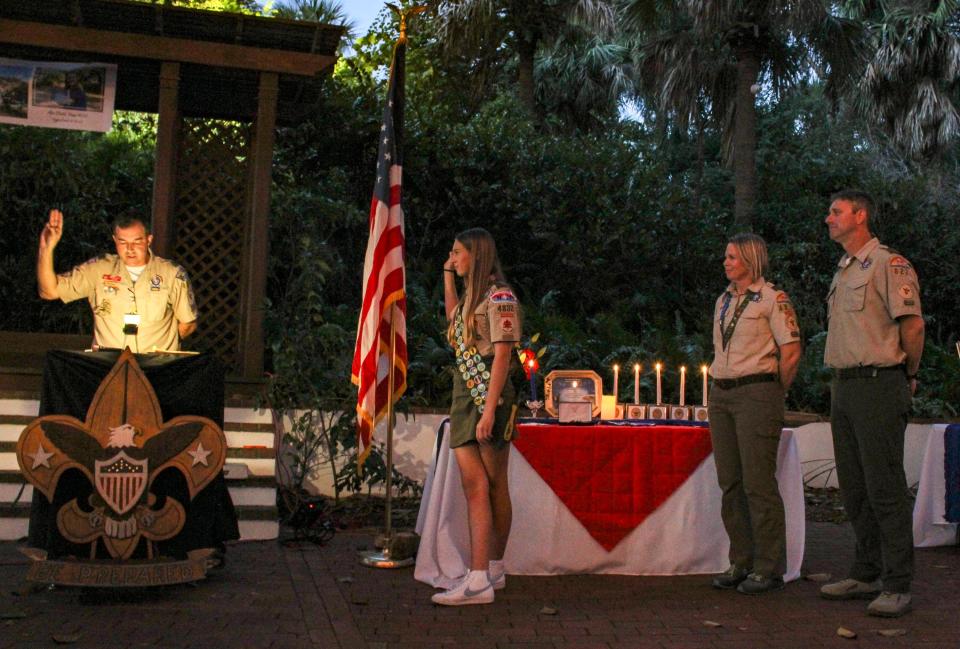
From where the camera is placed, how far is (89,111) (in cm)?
883

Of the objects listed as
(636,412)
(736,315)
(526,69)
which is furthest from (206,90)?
(526,69)

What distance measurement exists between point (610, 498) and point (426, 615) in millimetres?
1495

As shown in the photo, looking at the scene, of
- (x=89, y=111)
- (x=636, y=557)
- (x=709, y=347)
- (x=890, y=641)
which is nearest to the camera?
(x=890, y=641)

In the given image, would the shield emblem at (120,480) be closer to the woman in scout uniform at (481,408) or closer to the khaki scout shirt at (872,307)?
the woman in scout uniform at (481,408)

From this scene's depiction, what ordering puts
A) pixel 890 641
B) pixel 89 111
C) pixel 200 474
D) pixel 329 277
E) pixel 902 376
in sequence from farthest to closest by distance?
pixel 329 277
pixel 89 111
pixel 200 474
pixel 902 376
pixel 890 641

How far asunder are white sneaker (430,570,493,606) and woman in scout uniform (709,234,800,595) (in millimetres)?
1381

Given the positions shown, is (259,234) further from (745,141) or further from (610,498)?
(745,141)

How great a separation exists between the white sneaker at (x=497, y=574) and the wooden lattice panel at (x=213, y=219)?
178 inches

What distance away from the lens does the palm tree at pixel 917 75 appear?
19062 mm

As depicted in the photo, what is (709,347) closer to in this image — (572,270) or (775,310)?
(572,270)

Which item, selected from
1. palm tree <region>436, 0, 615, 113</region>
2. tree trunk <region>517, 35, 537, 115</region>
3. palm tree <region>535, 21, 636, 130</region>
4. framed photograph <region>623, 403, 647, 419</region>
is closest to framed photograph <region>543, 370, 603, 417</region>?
framed photograph <region>623, 403, 647, 419</region>

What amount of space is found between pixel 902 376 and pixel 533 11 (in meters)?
14.8

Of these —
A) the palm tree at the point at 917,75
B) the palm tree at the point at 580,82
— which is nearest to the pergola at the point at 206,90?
the palm tree at the point at 917,75

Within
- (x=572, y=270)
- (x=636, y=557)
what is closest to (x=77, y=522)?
(x=636, y=557)
